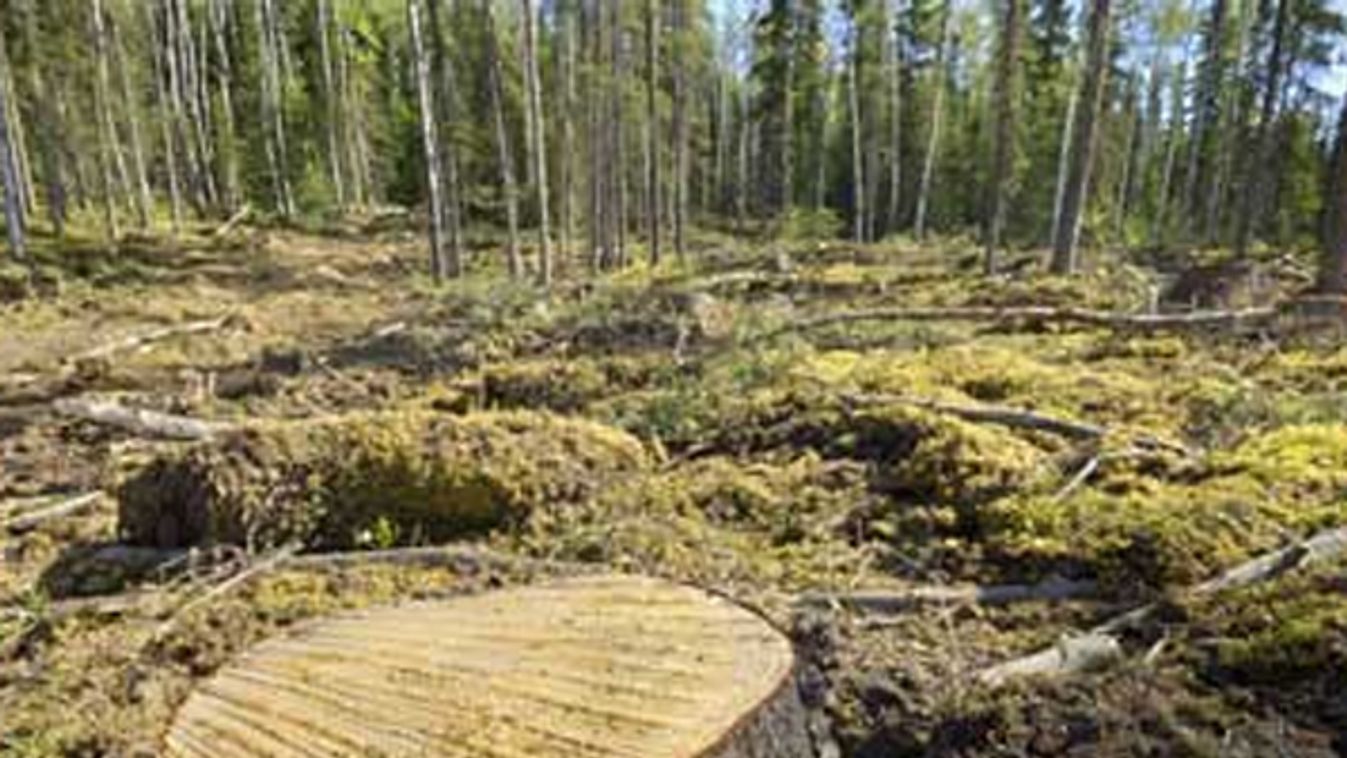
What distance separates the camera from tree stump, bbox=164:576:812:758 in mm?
2230

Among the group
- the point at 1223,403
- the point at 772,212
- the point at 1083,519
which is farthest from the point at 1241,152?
the point at 1083,519

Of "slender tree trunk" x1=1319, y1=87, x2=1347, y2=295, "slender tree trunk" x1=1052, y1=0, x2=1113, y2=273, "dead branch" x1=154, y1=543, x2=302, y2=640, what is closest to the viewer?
"dead branch" x1=154, y1=543, x2=302, y2=640

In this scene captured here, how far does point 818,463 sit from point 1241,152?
29.9 meters

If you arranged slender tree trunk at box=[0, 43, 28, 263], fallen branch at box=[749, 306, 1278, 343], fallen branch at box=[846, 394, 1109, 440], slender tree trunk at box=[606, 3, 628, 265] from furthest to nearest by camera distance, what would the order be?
slender tree trunk at box=[606, 3, 628, 265] → slender tree trunk at box=[0, 43, 28, 263] → fallen branch at box=[749, 306, 1278, 343] → fallen branch at box=[846, 394, 1109, 440]

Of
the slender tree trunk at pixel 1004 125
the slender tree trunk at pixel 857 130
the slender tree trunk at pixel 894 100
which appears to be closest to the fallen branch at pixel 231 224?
the slender tree trunk at pixel 857 130

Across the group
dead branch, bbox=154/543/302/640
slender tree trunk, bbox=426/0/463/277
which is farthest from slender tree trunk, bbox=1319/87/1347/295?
slender tree trunk, bbox=426/0/463/277

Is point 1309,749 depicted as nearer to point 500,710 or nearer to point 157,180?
point 500,710

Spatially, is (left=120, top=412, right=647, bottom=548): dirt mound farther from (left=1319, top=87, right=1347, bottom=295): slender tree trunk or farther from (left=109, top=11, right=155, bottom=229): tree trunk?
(left=109, top=11, right=155, bottom=229): tree trunk

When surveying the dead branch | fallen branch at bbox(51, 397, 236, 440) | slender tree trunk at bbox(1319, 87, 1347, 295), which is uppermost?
slender tree trunk at bbox(1319, 87, 1347, 295)

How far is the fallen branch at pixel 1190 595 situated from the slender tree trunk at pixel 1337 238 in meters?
5.78

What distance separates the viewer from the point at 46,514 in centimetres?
567

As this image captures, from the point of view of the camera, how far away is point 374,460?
4.84 m

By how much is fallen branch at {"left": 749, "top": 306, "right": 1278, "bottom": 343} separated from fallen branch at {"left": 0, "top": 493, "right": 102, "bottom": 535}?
5200 millimetres

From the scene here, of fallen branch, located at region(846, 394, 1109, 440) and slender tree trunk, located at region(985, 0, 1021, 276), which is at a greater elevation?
slender tree trunk, located at region(985, 0, 1021, 276)
